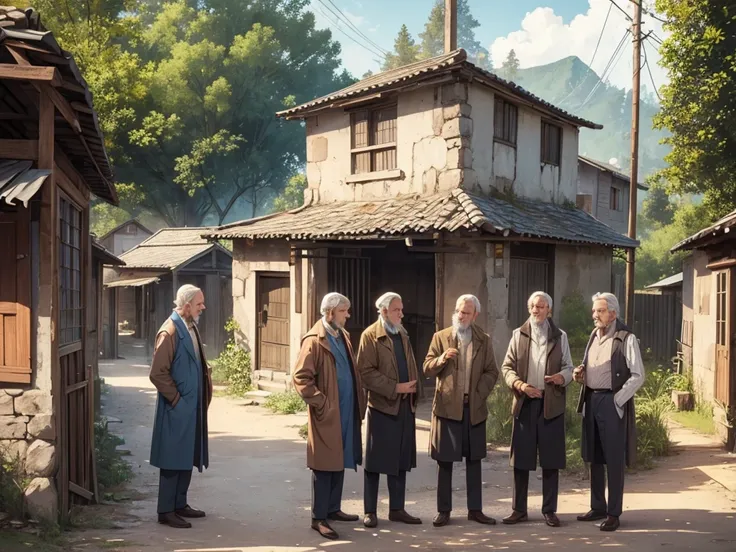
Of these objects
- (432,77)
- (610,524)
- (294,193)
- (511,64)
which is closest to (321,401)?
(610,524)

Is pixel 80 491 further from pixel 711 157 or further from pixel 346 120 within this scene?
pixel 711 157

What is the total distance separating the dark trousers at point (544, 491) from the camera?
254 inches

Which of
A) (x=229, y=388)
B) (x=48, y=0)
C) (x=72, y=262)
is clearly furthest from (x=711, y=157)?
(x=48, y=0)

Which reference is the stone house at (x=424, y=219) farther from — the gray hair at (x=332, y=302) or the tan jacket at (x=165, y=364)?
the tan jacket at (x=165, y=364)

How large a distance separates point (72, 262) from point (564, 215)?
975 cm

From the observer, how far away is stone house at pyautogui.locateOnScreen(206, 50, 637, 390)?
1176 centimetres

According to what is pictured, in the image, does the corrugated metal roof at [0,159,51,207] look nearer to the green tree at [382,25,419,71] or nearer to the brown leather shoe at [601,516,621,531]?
the brown leather shoe at [601,516,621,531]

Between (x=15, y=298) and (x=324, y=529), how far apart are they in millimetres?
3017

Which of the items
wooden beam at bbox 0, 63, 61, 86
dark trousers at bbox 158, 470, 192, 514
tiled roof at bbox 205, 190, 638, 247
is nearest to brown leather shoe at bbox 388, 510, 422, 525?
dark trousers at bbox 158, 470, 192, 514

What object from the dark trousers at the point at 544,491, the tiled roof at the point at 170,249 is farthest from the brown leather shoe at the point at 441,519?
the tiled roof at the point at 170,249

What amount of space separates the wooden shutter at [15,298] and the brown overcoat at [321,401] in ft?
6.90

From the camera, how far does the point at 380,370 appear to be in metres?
6.38

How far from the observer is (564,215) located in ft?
47.9

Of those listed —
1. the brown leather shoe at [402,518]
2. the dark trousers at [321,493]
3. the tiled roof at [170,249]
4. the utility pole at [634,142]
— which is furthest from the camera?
the tiled roof at [170,249]
